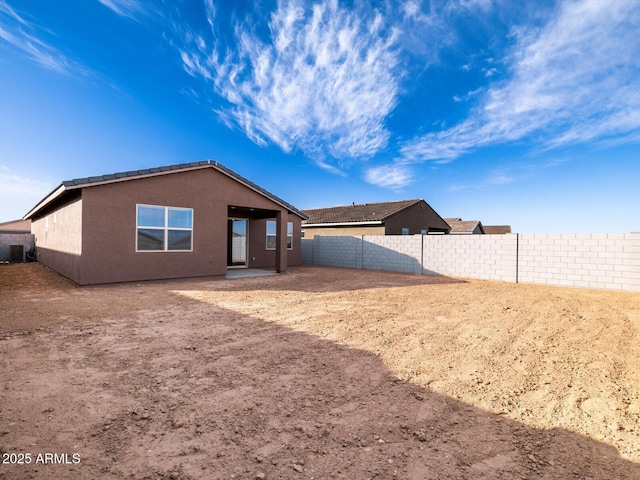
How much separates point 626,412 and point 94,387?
5055mm

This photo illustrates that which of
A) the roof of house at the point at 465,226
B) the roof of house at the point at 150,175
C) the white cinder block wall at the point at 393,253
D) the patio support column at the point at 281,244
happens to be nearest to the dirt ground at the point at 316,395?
the roof of house at the point at 150,175

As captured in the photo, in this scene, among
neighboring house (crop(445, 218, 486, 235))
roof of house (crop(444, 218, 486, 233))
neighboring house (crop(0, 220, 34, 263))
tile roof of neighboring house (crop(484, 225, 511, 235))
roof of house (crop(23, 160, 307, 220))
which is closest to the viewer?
roof of house (crop(23, 160, 307, 220))

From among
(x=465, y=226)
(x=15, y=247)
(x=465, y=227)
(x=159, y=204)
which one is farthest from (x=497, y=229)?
(x=15, y=247)

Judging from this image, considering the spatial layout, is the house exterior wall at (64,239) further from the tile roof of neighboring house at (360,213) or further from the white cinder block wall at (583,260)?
the white cinder block wall at (583,260)

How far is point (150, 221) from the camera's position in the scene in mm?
10133

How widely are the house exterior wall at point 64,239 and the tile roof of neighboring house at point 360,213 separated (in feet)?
46.4

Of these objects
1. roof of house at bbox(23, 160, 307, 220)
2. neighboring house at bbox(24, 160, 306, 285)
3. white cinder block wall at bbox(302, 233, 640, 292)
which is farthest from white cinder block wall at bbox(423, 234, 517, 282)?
roof of house at bbox(23, 160, 307, 220)

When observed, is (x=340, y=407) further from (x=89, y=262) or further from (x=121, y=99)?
(x=121, y=99)

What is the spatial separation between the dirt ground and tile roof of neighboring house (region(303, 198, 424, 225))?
15348mm

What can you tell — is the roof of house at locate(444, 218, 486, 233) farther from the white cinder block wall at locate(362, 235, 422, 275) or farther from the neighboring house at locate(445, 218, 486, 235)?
the white cinder block wall at locate(362, 235, 422, 275)

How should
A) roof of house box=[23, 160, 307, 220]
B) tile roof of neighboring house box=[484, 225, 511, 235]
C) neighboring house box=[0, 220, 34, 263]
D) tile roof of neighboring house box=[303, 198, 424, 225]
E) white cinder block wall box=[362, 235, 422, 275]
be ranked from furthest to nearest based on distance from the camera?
tile roof of neighboring house box=[484, 225, 511, 235], tile roof of neighboring house box=[303, 198, 424, 225], neighboring house box=[0, 220, 34, 263], white cinder block wall box=[362, 235, 422, 275], roof of house box=[23, 160, 307, 220]

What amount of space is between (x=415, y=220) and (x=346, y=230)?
611 cm

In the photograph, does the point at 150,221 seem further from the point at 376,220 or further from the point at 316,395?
the point at 376,220

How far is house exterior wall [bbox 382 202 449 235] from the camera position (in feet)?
69.3
